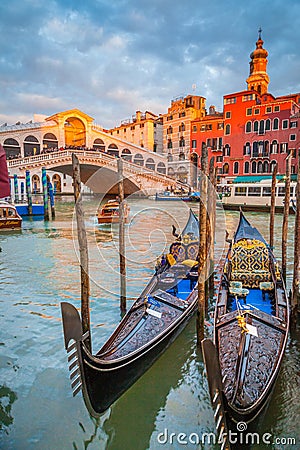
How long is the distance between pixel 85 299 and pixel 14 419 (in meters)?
0.92

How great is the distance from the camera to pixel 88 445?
2.05 metres

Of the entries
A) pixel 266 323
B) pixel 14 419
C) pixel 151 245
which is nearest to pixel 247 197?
pixel 151 245

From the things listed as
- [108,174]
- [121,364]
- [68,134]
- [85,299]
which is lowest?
[121,364]

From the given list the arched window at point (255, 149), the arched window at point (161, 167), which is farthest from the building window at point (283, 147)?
the arched window at point (161, 167)

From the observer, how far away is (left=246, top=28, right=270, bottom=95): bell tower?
2164cm

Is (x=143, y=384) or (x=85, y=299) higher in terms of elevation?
(x=85, y=299)

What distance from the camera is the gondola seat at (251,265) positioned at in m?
3.48

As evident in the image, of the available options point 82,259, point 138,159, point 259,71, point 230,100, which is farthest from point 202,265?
point 259,71

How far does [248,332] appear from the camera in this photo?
224 cm

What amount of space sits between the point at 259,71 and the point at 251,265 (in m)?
21.9

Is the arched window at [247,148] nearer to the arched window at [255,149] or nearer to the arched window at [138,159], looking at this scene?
the arched window at [255,149]

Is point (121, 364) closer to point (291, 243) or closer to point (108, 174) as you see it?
point (291, 243)

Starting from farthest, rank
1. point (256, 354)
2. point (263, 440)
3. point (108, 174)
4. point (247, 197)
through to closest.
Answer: point (108, 174) → point (247, 197) → point (256, 354) → point (263, 440)

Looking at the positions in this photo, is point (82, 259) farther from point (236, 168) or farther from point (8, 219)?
point (236, 168)
